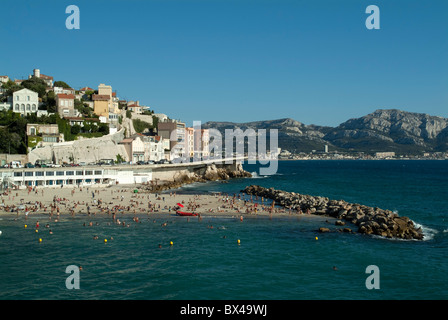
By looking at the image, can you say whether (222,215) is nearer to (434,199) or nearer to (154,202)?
(154,202)

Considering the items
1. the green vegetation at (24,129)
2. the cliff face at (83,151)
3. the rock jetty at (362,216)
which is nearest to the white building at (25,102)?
the green vegetation at (24,129)

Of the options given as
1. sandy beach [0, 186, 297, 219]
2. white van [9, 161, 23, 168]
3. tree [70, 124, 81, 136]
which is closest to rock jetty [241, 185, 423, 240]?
sandy beach [0, 186, 297, 219]

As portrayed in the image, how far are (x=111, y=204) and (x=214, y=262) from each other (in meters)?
25.9

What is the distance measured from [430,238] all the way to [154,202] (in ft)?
109

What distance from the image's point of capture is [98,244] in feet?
104

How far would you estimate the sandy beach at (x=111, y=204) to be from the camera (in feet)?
147

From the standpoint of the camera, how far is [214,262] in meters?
27.8

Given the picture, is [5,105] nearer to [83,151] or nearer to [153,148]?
[83,151]

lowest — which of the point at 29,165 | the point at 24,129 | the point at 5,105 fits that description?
the point at 29,165

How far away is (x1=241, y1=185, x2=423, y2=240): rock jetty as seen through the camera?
36.1 m

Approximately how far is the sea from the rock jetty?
1403 millimetres

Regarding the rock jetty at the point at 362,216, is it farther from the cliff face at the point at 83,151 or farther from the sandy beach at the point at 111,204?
the cliff face at the point at 83,151

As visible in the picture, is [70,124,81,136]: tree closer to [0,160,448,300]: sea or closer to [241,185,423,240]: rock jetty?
[0,160,448,300]: sea

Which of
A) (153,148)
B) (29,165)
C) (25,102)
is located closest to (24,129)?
(29,165)
